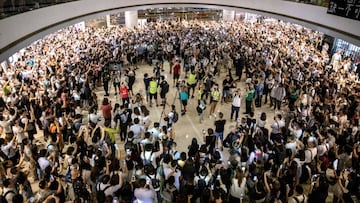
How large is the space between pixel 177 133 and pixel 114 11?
418 inches

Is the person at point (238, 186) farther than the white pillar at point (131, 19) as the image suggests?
No

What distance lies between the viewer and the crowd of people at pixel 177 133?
17.7 feet

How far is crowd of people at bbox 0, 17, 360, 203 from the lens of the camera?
5.40 m

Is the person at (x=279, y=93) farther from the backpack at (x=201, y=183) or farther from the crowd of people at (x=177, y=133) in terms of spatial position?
the backpack at (x=201, y=183)

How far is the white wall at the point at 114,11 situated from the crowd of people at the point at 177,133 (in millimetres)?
1429

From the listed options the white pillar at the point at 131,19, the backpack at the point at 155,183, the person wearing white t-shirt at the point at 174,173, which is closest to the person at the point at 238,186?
the person wearing white t-shirt at the point at 174,173

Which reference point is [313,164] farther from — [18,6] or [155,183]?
[18,6]

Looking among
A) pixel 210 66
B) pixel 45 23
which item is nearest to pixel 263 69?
pixel 210 66

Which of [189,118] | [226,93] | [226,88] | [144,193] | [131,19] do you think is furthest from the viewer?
[131,19]

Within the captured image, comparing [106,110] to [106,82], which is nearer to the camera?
[106,110]

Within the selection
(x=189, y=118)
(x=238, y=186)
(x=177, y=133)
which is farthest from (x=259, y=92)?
(x=238, y=186)

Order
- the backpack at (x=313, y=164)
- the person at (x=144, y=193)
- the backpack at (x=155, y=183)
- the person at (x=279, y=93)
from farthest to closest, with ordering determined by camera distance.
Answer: the person at (x=279, y=93) < the backpack at (x=313, y=164) < the backpack at (x=155, y=183) < the person at (x=144, y=193)

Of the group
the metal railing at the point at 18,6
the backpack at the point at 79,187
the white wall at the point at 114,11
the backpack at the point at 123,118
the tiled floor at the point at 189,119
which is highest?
the metal railing at the point at 18,6

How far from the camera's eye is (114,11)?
1742 centimetres
